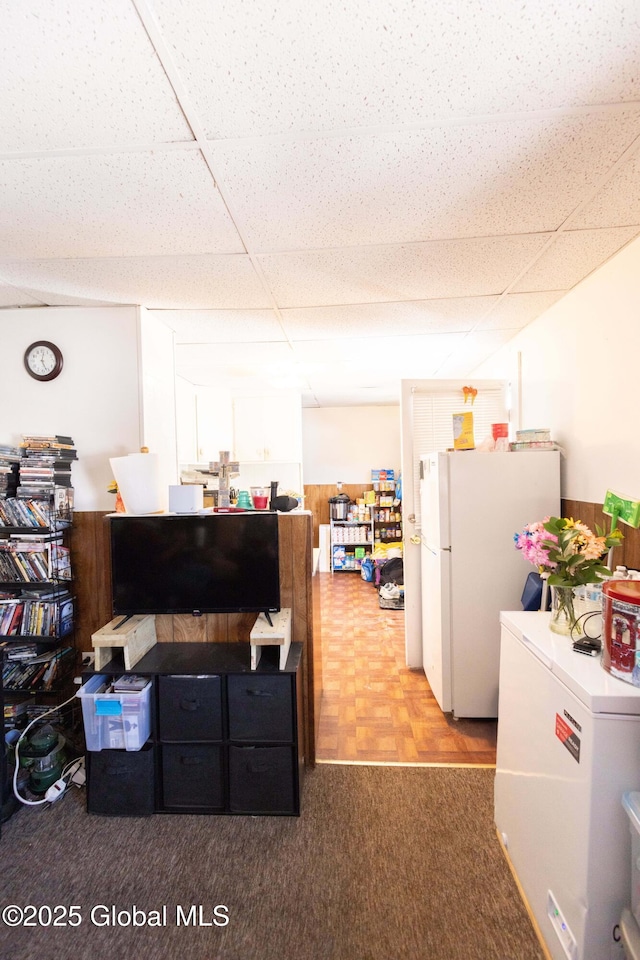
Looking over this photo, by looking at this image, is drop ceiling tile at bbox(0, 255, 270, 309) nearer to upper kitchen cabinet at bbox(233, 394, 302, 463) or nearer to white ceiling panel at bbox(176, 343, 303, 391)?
white ceiling panel at bbox(176, 343, 303, 391)

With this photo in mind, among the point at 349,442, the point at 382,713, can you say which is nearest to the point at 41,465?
the point at 382,713

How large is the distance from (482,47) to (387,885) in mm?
2531

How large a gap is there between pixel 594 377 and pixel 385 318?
1210 millimetres

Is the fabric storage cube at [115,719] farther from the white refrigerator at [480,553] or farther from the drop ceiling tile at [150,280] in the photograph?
the drop ceiling tile at [150,280]

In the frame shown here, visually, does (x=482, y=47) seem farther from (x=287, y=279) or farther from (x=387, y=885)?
(x=387, y=885)

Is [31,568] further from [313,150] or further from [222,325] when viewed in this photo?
[313,150]

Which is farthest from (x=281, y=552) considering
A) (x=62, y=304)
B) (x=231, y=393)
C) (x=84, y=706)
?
(x=231, y=393)

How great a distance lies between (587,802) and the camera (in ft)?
3.70

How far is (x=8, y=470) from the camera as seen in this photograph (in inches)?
86.1

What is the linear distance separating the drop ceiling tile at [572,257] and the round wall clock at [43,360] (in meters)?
2.54

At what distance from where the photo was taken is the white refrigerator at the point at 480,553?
250 centimetres

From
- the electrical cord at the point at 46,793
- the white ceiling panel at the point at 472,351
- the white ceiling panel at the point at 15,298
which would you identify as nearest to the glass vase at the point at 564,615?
the white ceiling panel at the point at 472,351

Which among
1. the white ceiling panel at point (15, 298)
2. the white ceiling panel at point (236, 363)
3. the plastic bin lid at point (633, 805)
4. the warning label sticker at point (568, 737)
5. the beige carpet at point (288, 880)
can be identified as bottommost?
the beige carpet at point (288, 880)

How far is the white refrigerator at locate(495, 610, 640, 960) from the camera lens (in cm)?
111
